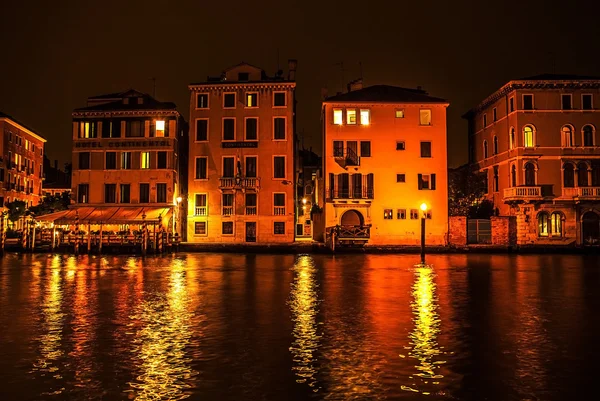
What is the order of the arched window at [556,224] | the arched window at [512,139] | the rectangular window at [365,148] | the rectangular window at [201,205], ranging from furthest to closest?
the rectangular window at [201,205]
the rectangular window at [365,148]
the arched window at [512,139]
the arched window at [556,224]

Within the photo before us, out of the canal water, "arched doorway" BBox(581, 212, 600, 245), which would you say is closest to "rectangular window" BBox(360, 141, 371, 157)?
"arched doorway" BBox(581, 212, 600, 245)

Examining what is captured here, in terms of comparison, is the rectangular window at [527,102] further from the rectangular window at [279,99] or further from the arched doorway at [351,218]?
the rectangular window at [279,99]

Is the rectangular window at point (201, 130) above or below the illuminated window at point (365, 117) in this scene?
below

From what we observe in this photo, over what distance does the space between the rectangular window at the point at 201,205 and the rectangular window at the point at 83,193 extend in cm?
981

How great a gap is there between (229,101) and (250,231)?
11672mm

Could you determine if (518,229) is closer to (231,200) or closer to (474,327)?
(231,200)

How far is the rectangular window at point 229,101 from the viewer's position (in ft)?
179

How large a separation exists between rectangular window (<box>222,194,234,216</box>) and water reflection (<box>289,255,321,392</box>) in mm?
24754

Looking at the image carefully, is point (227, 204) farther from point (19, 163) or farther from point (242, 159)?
point (19, 163)

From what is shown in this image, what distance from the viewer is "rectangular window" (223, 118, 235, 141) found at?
5447 centimetres

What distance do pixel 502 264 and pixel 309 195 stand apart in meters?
42.1

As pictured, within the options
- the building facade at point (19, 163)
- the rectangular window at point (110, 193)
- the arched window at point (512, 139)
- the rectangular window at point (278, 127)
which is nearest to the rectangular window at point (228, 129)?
the rectangular window at point (278, 127)

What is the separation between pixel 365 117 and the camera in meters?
53.4

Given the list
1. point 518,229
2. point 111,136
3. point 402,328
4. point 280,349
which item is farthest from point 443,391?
point 111,136
